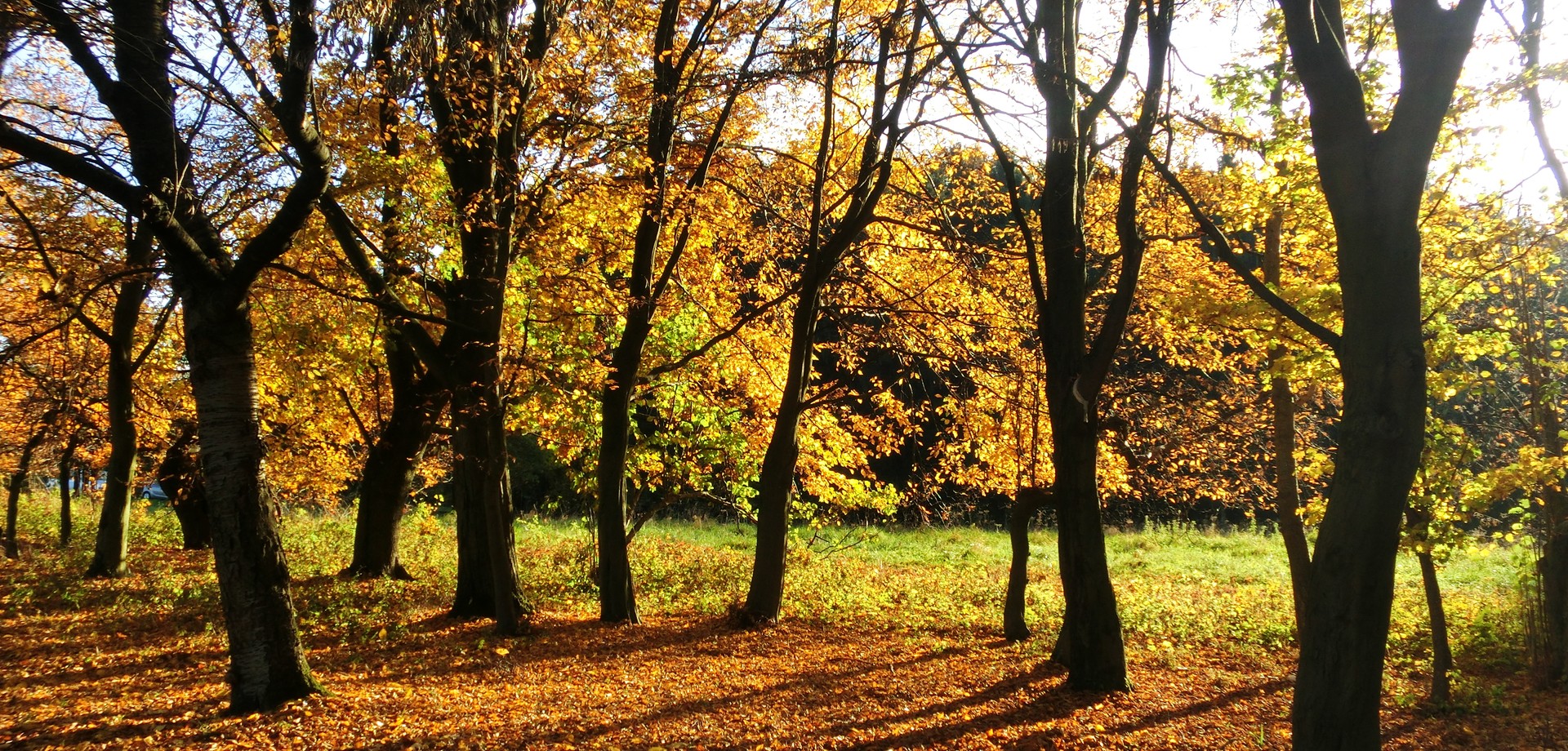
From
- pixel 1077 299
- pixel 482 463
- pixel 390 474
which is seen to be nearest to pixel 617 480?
pixel 482 463

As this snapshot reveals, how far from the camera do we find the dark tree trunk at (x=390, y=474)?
13.0 metres

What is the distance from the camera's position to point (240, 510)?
19.4 feet

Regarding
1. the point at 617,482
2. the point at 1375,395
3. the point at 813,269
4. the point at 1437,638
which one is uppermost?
the point at 813,269

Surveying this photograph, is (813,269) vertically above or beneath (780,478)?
above

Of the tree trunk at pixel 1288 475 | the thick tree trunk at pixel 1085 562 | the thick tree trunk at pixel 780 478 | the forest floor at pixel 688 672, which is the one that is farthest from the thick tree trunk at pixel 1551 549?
the thick tree trunk at pixel 780 478

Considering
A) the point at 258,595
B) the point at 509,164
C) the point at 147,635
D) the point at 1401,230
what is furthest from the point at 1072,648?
the point at 147,635

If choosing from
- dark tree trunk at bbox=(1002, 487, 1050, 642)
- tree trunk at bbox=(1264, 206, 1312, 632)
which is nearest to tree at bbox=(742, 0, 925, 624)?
dark tree trunk at bbox=(1002, 487, 1050, 642)

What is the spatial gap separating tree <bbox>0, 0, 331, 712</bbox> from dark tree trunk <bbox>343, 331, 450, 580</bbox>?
23.1 ft

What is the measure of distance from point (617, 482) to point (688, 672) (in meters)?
3.15

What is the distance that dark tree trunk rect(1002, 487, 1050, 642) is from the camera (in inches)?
404

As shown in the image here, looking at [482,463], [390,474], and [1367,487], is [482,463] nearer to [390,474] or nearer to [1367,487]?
[390,474]

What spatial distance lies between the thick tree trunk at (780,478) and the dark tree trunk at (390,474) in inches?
220

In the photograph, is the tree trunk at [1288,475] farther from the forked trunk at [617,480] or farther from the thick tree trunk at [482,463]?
the thick tree trunk at [482,463]

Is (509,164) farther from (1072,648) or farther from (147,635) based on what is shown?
(1072,648)
